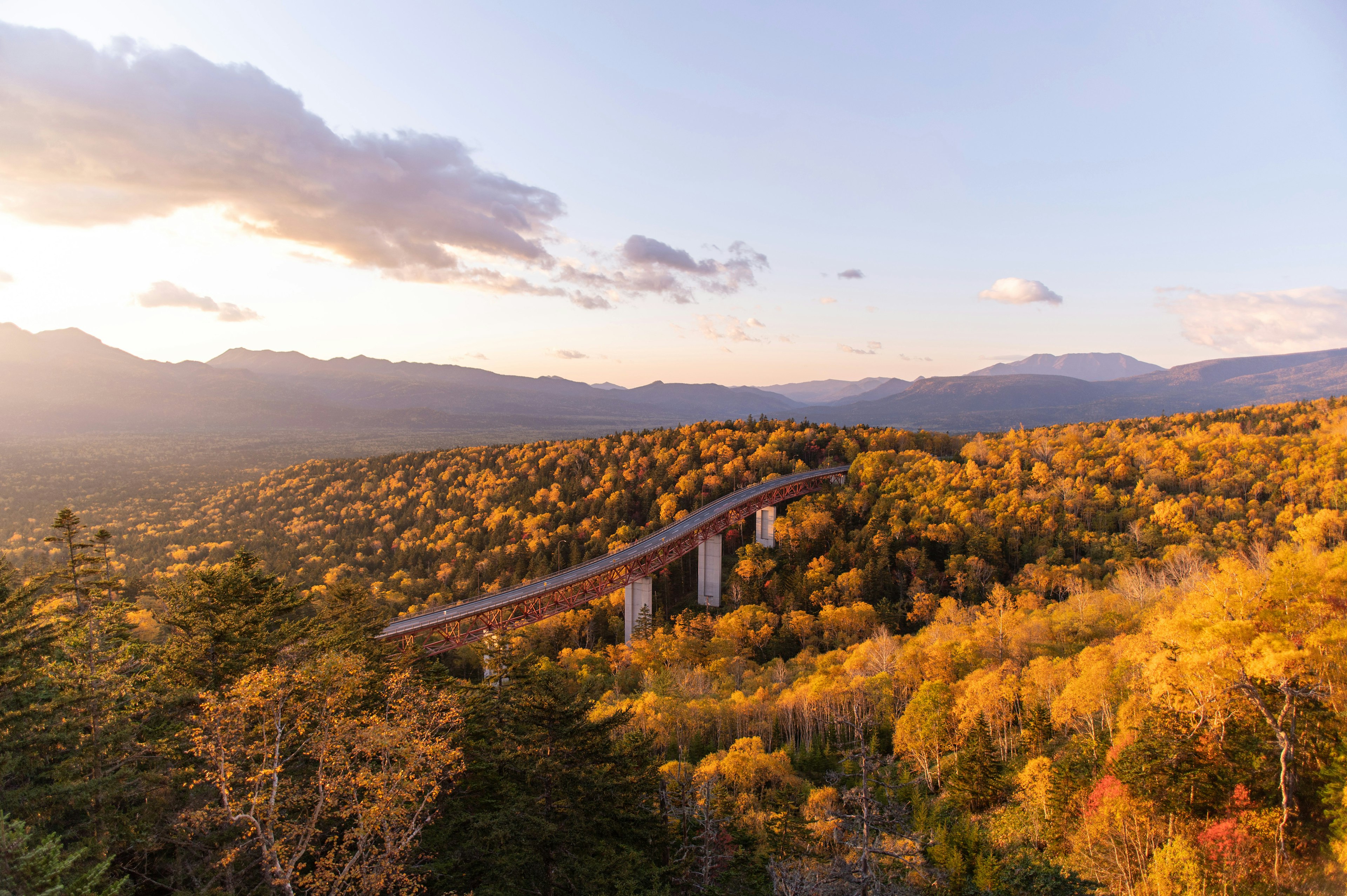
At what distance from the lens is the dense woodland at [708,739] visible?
17.2 metres

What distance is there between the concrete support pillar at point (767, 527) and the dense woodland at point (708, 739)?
17558mm

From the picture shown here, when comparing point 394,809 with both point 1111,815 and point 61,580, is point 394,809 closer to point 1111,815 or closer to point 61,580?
point 1111,815

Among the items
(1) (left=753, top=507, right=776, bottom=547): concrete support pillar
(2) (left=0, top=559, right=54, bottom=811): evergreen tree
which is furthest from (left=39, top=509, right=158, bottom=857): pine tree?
(1) (left=753, top=507, right=776, bottom=547): concrete support pillar

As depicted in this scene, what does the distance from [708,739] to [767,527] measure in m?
52.3

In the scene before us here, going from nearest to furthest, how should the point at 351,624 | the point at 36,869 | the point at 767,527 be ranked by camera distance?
the point at 36,869
the point at 351,624
the point at 767,527

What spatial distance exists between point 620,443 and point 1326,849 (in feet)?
402

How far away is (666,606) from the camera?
89.9 m

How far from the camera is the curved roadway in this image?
56.8m

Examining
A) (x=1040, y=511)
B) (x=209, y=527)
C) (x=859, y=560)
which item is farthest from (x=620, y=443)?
(x=209, y=527)

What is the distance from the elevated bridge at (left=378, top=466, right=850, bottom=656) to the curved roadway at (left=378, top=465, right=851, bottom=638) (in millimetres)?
151

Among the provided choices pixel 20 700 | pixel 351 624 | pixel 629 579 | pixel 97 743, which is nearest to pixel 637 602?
pixel 629 579

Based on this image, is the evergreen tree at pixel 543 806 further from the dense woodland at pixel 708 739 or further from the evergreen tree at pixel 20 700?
the evergreen tree at pixel 20 700

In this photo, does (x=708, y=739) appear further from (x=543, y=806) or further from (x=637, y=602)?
(x=543, y=806)

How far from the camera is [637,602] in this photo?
78000 mm
